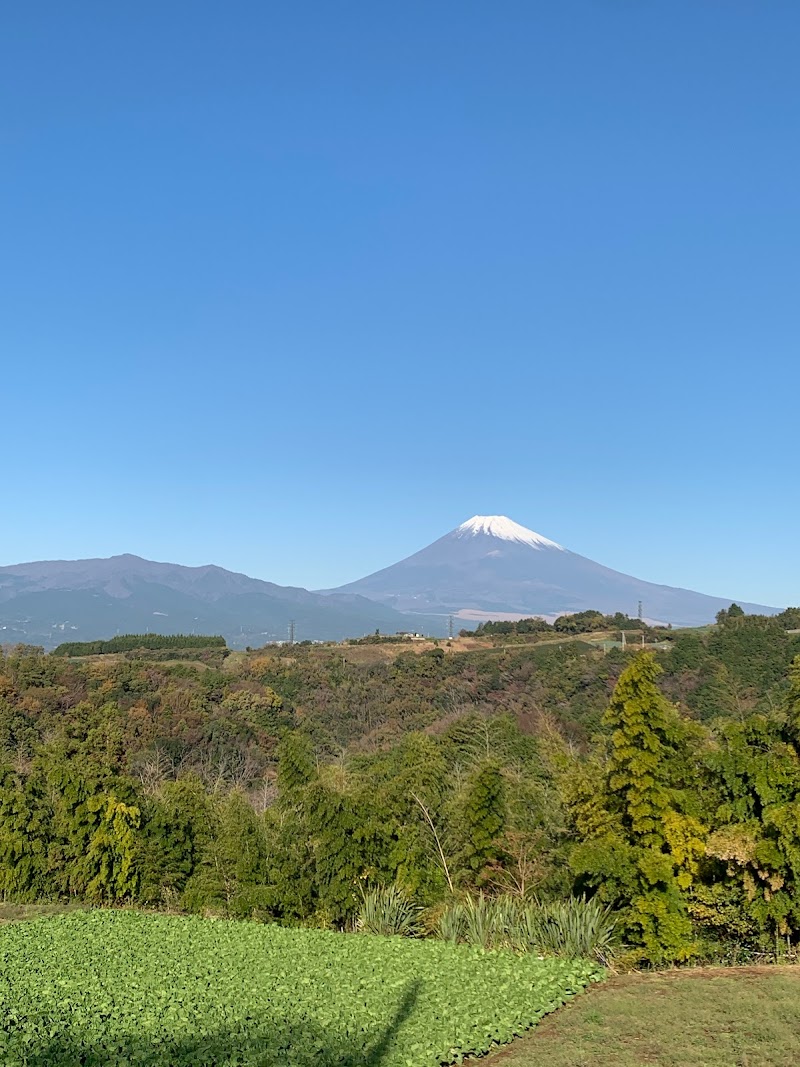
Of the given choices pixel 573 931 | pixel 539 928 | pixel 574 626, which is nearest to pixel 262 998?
pixel 539 928

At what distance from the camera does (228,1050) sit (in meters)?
9.27

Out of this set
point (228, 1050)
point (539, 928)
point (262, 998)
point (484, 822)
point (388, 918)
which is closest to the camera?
point (228, 1050)

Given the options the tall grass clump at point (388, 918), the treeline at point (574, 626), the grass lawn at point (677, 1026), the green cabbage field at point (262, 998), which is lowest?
the tall grass clump at point (388, 918)

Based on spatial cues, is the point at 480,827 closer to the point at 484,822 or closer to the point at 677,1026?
the point at 484,822

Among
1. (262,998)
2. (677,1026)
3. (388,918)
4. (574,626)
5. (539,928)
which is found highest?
(574,626)

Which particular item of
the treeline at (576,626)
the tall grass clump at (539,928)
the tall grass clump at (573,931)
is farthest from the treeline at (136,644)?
the tall grass clump at (573,931)

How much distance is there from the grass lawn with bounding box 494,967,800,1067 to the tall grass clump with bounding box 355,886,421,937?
18.9 feet

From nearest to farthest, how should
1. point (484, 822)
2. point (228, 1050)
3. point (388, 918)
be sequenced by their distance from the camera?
point (228, 1050)
point (388, 918)
point (484, 822)

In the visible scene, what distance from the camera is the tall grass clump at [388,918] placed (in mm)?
16547

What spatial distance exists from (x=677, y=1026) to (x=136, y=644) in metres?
92.7

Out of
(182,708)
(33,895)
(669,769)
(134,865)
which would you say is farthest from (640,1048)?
(182,708)

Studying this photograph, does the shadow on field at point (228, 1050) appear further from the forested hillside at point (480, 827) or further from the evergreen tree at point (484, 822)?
the evergreen tree at point (484, 822)

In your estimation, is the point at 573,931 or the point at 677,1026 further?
the point at 573,931

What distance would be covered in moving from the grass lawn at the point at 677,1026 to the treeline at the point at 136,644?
8061 centimetres
